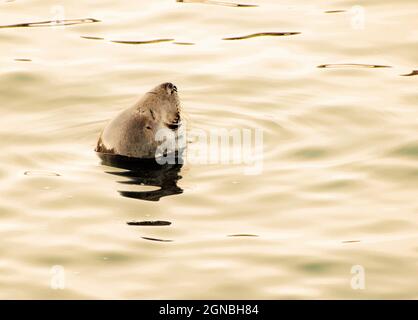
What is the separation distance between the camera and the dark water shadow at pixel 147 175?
9516 mm

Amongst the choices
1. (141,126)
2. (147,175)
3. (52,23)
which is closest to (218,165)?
(147,175)

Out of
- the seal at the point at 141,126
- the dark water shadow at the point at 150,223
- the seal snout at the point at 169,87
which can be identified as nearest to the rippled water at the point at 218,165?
the dark water shadow at the point at 150,223

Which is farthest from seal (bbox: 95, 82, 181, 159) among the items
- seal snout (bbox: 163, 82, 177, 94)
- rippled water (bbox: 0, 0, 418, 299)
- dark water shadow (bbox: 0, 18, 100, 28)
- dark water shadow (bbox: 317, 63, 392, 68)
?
dark water shadow (bbox: 0, 18, 100, 28)

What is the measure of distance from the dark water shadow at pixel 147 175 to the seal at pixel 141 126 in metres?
0.07

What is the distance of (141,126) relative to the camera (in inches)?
407

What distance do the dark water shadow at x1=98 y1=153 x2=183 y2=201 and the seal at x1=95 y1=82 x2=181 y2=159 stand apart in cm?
7

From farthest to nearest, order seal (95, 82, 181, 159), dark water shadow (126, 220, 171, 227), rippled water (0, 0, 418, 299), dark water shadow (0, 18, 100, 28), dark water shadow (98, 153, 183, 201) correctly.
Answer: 1. dark water shadow (0, 18, 100, 28)
2. seal (95, 82, 181, 159)
3. dark water shadow (98, 153, 183, 201)
4. dark water shadow (126, 220, 171, 227)
5. rippled water (0, 0, 418, 299)

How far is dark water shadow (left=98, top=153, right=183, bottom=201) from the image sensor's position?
31.2ft

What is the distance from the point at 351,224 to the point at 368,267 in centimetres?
72

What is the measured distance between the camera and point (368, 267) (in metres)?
8.27

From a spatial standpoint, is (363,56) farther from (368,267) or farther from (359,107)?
(368,267)

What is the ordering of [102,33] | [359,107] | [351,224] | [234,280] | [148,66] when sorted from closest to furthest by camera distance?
[234,280]
[351,224]
[359,107]
[148,66]
[102,33]

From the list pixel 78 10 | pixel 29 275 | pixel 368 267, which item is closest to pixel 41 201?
pixel 29 275

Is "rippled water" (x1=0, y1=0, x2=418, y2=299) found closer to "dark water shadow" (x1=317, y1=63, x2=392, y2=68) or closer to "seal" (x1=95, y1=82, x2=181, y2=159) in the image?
"dark water shadow" (x1=317, y1=63, x2=392, y2=68)
